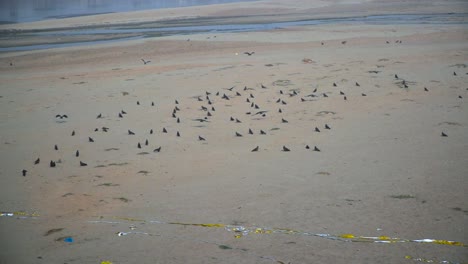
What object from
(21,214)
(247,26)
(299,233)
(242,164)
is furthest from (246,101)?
(247,26)

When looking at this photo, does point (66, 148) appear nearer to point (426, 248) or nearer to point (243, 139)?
point (243, 139)

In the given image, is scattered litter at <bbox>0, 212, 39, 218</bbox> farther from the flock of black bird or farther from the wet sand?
the flock of black bird

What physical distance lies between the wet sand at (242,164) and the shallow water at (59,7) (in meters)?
29.6

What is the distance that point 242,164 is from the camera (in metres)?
8.35

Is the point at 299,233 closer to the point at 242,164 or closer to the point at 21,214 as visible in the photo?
the point at 242,164

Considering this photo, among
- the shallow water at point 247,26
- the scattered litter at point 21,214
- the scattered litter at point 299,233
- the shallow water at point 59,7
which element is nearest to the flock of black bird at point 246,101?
the scattered litter at point 21,214

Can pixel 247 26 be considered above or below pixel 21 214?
above

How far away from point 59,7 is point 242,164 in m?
51.3

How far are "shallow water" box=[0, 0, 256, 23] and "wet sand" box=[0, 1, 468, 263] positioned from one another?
2963 centimetres

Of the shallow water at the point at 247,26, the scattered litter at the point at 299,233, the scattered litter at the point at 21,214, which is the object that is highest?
the shallow water at the point at 247,26

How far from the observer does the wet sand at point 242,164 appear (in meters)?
5.77

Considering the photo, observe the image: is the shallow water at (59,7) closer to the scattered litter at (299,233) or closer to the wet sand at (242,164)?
the wet sand at (242,164)

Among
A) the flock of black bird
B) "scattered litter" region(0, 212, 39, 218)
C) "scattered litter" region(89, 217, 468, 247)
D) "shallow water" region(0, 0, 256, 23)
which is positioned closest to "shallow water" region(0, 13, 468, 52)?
"shallow water" region(0, 0, 256, 23)

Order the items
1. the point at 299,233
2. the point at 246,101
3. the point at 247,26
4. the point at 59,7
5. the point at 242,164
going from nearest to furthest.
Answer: the point at 299,233 → the point at 242,164 → the point at 246,101 → the point at 247,26 → the point at 59,7
